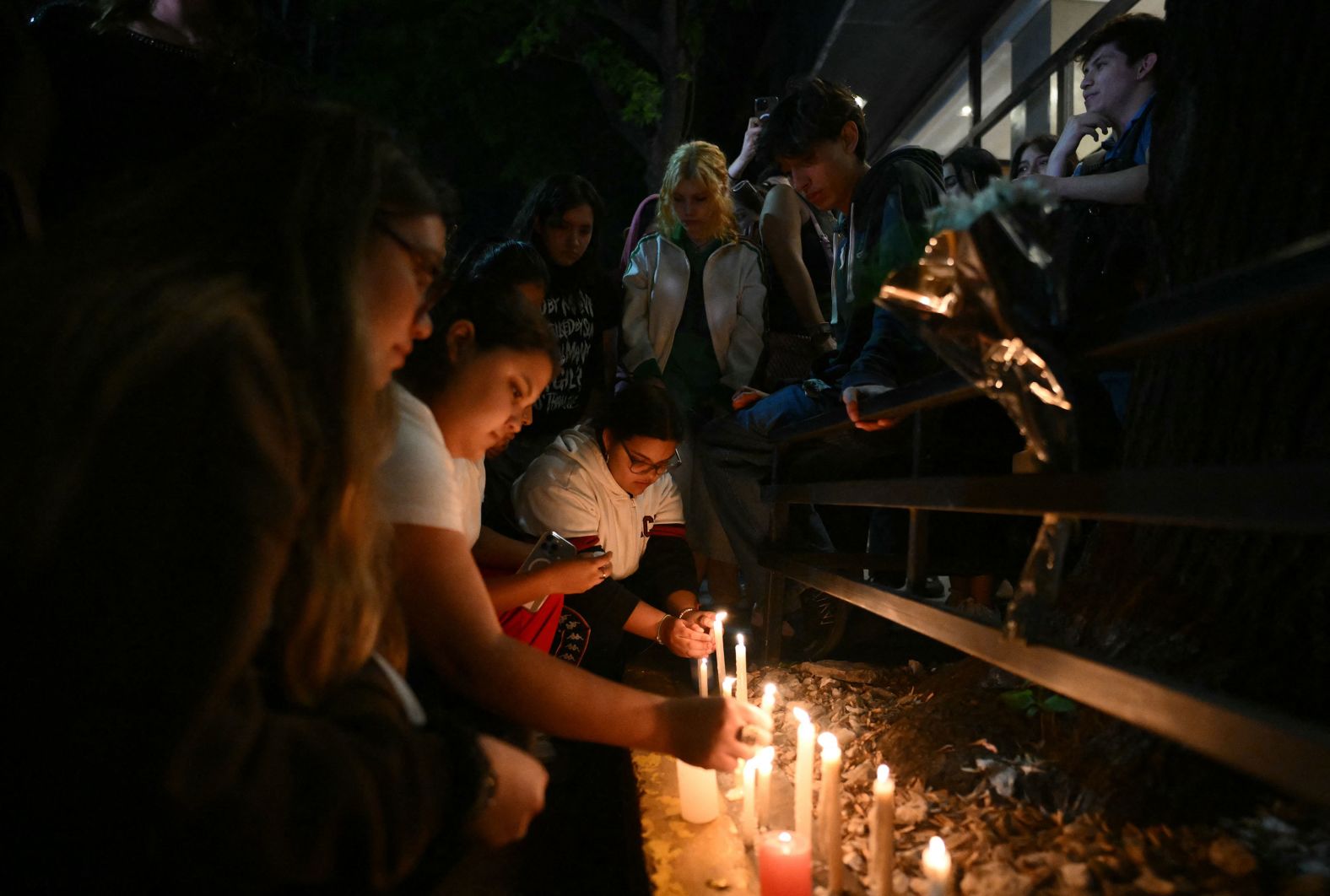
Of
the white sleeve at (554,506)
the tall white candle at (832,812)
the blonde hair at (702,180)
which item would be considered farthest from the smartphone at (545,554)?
the blonde hair at (702,180)

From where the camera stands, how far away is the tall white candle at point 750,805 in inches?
93.0

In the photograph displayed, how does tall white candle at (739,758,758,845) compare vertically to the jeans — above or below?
below

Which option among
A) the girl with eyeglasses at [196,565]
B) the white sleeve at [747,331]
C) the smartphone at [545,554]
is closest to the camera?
the girl with eyeglasses at [196,565]

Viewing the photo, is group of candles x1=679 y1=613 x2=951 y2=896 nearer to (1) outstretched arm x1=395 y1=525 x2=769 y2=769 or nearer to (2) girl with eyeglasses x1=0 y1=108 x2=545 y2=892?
(1) outstretched arm x1=395 y1=525 x2=769 y2=769

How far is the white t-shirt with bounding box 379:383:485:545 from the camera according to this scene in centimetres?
185

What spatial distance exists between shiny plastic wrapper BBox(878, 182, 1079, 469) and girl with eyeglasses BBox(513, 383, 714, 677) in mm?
1886

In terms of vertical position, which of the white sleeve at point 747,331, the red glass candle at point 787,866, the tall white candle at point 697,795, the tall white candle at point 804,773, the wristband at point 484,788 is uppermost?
the white sleeve at point 747,331

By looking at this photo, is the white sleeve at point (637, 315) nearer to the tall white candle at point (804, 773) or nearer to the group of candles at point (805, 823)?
the group of candles at point (805, 823)

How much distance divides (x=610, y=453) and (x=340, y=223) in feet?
8.68

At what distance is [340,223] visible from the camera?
1.32 meters

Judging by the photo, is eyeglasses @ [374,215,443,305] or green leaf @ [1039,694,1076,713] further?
green leaf @ [1039,694,1076,713]

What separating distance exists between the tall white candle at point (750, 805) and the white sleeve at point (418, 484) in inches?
43.6

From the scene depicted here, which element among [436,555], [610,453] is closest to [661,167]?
[610,453]

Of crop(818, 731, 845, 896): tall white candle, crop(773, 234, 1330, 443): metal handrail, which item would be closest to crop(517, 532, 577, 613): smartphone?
crop(818, 731, 845, 896): tall white candle
